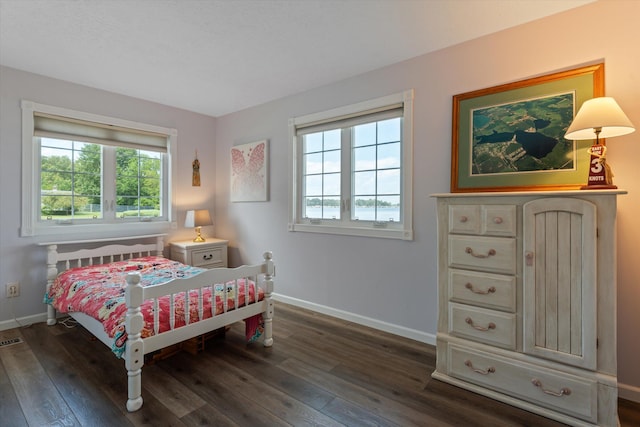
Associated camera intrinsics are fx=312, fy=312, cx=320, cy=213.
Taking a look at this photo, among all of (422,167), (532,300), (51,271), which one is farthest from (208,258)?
(532,300)

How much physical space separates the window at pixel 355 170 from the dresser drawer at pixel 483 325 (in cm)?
81

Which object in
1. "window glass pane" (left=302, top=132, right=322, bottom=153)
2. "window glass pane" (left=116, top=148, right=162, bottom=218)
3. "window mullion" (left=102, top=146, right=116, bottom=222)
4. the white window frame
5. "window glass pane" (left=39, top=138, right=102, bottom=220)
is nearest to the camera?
the white window frame

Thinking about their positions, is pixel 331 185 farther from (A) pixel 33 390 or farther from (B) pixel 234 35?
(A) pixel 33 390

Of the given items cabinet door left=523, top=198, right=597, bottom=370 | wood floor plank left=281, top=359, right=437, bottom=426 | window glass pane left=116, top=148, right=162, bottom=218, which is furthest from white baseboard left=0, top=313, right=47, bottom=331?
cabinet door left=523, top=198, right=597, bottom=370

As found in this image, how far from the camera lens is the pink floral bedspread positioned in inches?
78.6

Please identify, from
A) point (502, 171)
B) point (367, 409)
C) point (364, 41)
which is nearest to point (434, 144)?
point (502, 171)

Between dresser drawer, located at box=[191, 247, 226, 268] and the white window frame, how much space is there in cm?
55

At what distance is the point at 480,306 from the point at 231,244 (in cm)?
325

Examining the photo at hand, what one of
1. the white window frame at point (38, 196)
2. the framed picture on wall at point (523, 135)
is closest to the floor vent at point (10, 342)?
the white window frame at point (38, 196)

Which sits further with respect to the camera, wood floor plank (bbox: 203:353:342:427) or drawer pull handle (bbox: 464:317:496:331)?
drawer pull handle (bbox: 464:317:496:331)

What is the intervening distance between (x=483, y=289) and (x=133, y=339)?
2142mm

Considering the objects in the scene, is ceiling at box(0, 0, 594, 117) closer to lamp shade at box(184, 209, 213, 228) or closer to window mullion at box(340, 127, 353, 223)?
window mullion at box(340, 127, 353, 223)

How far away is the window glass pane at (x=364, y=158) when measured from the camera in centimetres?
302

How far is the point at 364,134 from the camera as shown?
3.07 m
